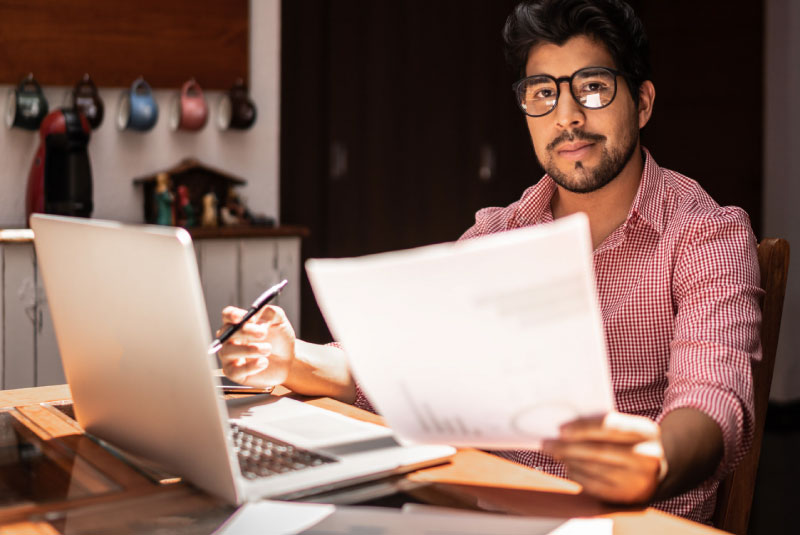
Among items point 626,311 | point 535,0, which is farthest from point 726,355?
point 535,0

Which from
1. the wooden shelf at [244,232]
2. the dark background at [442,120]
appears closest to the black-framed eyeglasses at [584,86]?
the wooden shelf at [244,232]

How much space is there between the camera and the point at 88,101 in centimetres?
285

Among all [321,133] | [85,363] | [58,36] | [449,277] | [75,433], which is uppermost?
[58,36]

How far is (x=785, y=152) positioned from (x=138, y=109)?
292 cm

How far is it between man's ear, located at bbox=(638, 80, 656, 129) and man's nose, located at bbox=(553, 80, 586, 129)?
0.17 meters

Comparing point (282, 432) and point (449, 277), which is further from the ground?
point (449, 277)

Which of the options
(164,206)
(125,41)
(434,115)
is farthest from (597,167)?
(434,115)

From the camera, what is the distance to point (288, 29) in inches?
133

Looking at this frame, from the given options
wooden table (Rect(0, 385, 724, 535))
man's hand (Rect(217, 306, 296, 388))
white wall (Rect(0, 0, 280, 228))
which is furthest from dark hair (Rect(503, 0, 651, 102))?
white wall (Rect(0, 0, 280, 228))

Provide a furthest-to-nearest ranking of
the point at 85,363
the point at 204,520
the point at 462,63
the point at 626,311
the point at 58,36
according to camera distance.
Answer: the point at 462,63, the point at 58,36, the point at 626,311, the point at 85,363, the point at 204,520

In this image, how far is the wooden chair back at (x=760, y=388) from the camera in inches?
46.1

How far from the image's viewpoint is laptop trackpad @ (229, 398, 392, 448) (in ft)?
3.20

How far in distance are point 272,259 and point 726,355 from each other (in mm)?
2167

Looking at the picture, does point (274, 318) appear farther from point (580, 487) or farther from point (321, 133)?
point (321, 133)
